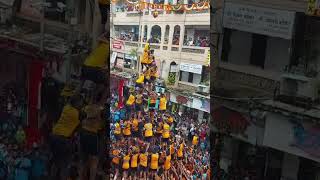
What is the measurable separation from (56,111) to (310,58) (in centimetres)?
92

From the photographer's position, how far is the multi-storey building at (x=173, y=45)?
137 centimetres

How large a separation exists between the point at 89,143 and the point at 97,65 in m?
0.29

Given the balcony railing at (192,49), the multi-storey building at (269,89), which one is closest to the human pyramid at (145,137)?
the balcony railing at (192,49)

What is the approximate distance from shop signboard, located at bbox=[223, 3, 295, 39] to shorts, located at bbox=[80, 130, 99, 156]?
0.58 meters

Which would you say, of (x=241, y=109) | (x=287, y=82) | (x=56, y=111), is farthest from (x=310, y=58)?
(x=56, y=111)

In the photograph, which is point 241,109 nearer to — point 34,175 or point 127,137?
point 127,137

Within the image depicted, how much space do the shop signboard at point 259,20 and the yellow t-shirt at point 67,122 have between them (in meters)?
Result: 0.61

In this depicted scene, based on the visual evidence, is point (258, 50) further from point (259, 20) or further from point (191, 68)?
point (191, 68)

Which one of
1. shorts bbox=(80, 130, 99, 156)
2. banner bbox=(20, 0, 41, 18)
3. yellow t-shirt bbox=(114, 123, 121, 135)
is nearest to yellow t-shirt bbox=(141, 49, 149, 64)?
yellow t-shirt bbox=(114, 123, 121, 135)

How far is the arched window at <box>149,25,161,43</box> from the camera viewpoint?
1401 mm

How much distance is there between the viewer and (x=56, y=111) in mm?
1880

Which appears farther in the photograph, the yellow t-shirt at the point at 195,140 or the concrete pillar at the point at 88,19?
the concrete pillar at the point at 88,19

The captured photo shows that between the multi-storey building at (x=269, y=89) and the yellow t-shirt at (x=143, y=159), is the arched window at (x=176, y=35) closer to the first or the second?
the multi-storey building at (x=269, y=89)

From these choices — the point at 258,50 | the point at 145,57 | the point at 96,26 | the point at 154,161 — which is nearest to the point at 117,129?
the point at 154,161
